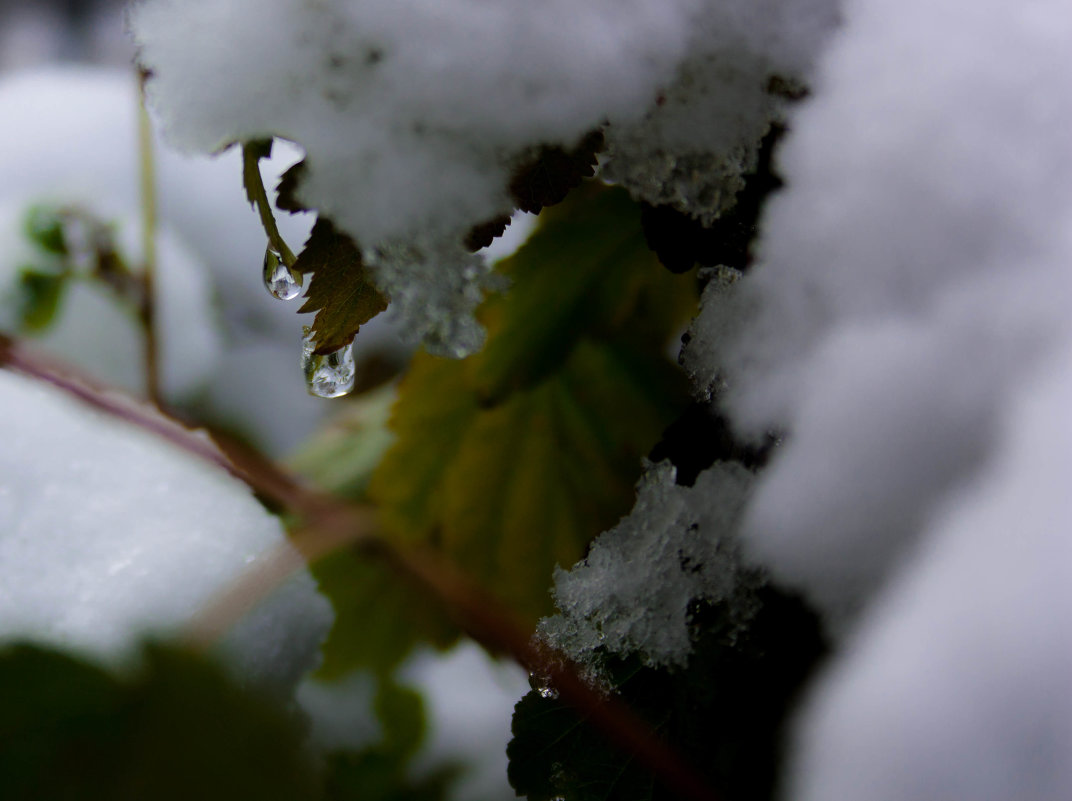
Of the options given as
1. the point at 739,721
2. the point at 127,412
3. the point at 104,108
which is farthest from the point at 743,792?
the point at 104,108

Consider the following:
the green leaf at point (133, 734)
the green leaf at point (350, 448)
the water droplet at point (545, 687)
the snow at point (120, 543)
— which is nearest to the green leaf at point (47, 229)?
the green leaf at point (350, 448)

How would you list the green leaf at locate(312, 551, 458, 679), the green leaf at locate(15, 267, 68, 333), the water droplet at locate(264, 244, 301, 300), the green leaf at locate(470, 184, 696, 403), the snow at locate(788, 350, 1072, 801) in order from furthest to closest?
1. the green leaf at locate(15, 267, 68, 333)
2. the green leaf at locate(312, 551, 458, 679)
3. the green leaf at locate(470, 184, 696, 403)
4. the water droplet at locate(264, 244, 301, 300)
5. the snow at locate(788, 350, 1072, 801)

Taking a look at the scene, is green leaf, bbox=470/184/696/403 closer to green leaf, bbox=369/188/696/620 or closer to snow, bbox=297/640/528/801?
green leaf, bbox=369/188/696/620

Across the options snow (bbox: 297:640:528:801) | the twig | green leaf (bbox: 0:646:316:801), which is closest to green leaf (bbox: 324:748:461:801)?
snow (bbox: 297:640:528:801)

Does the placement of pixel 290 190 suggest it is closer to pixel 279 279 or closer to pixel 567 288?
pixel 279 279

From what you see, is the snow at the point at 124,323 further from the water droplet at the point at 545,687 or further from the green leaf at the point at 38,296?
the water droplet at the point at 545,687

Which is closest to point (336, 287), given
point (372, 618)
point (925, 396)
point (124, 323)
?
point (925, 396)

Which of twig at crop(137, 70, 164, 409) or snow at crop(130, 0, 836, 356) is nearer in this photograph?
snow at crop(130, 0, 836, 356)
